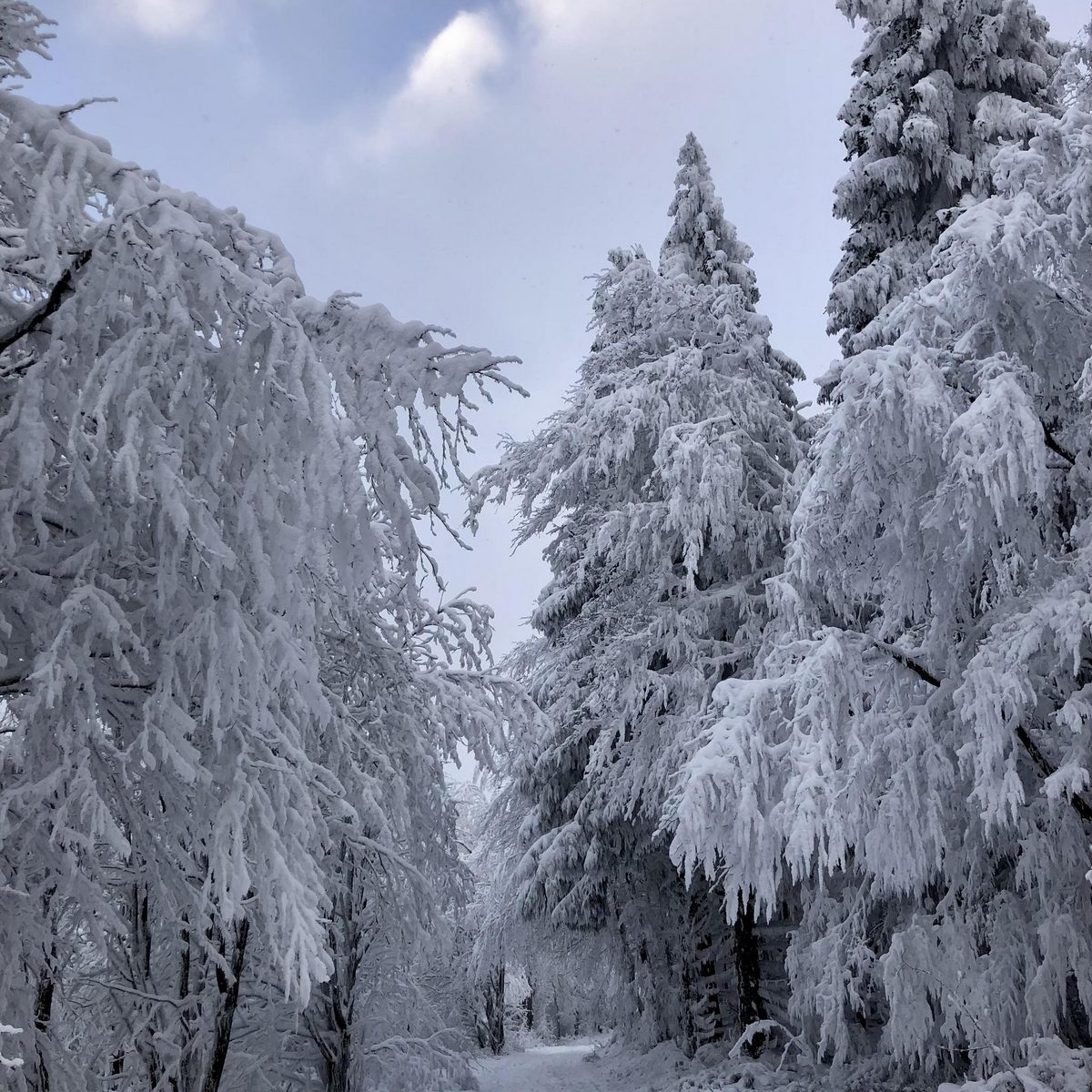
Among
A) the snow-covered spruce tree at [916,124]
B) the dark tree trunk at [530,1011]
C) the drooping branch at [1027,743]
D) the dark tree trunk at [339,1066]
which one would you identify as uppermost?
the snow-covered spruce tree at [916,124]

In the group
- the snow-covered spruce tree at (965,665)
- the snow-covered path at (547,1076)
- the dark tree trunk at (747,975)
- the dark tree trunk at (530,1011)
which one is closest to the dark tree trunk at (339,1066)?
the snow-covered path at (547,1076)

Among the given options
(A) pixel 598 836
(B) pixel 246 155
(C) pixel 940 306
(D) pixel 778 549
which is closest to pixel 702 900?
(A) pixel 598 836

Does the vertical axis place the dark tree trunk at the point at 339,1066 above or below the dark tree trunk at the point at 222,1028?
below

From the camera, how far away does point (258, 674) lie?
11.7 feet

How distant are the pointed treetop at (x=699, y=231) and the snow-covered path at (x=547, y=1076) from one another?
12650mm

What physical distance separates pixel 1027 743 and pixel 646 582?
6.38m

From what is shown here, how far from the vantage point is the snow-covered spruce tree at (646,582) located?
1120cm

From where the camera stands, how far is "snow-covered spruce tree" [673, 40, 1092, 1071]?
589 centimetres

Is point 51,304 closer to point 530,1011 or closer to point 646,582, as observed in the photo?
point 646,582

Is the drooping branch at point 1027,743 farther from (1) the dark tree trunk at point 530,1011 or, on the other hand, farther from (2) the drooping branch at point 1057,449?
(1) the dark tree trunk at point 530,1011

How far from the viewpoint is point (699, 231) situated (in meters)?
15.5

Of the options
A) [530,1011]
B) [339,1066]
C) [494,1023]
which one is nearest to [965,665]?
[339,1066]

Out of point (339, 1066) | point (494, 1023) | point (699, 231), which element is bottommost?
point (494, 1023)

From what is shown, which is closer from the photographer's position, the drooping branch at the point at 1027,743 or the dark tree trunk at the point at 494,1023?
the drooping branch at the point at 1027,743
